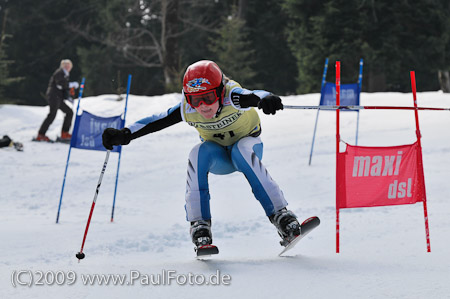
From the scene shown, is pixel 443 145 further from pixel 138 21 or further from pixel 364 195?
pixel 138 21

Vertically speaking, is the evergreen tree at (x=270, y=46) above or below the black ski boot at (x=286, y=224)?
above

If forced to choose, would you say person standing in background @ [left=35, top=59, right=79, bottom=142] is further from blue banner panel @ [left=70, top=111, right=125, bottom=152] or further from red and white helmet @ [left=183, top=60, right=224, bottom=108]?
red and white helmet @ [left=183, top=60, right=224, bottom=108]

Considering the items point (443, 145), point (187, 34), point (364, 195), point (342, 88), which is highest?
point (187, 34)

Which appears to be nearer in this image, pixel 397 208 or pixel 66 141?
pixel 397 208

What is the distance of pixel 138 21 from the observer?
30.2 metres

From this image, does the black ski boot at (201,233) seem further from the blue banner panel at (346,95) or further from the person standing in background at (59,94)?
the person standing in background at (59,94)

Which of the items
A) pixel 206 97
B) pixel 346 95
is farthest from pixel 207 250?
pixel 346 95

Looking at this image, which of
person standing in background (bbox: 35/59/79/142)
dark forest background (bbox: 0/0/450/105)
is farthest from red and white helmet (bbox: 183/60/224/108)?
dark forest background (bbox: 0/0/450/105)

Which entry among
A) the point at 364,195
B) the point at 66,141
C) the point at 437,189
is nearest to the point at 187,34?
the point at 66,141

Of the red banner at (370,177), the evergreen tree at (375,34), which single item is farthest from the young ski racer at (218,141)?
the evergreen tree at (375,34)

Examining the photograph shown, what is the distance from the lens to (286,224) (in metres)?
3.67

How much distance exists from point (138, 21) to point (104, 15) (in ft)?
7.52

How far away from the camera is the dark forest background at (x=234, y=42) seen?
19609 mm

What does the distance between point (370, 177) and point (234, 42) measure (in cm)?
1992
